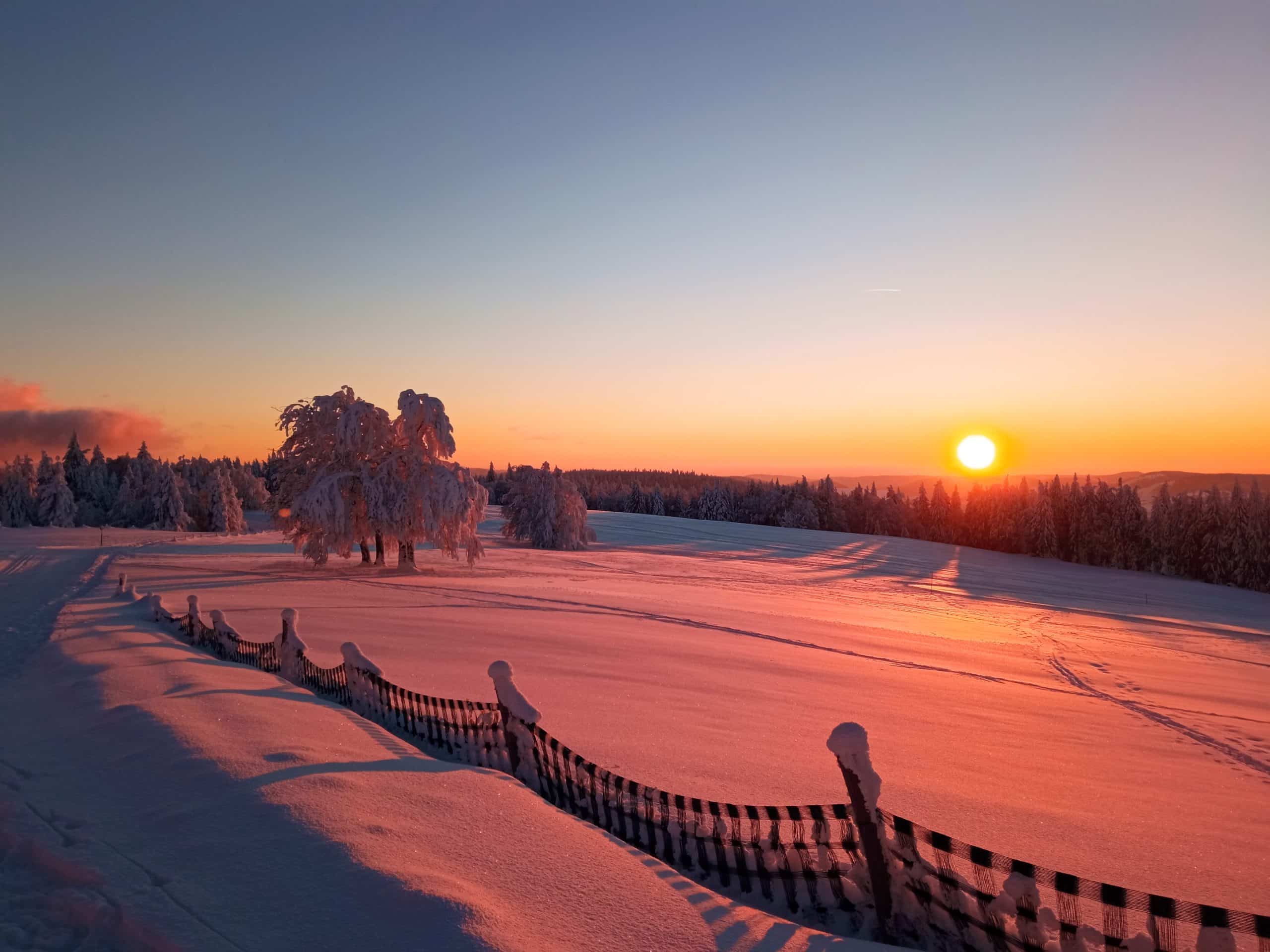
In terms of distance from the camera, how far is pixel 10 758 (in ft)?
21.8

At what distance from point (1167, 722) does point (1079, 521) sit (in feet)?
229

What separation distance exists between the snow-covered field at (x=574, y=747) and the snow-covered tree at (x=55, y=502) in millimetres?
71061

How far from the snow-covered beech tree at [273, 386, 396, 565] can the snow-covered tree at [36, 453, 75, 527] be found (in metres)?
69.7

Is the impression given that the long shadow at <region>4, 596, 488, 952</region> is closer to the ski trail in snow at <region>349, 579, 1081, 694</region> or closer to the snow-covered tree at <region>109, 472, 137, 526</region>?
the ski trail in snow at <region>349, 579, 1081, 694</region>

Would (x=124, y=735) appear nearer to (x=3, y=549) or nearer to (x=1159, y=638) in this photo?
(x=1159, y=638)

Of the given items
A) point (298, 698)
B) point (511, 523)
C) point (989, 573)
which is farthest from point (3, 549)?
point (989, 573)

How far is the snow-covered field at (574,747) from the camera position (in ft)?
13.5

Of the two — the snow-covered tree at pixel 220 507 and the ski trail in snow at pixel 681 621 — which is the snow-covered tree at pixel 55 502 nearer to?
the snow-covered tree at pixel 220 507

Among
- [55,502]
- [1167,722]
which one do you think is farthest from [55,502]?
[1167,722]

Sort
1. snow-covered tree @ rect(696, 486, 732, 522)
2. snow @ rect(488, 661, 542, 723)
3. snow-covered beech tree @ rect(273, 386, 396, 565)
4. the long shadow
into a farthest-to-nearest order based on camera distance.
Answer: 1. snow-covered tree @ rect(696, 486, 732, 522)
2. snow-covered beech tree @ rect(273, 386, 396, 565)
3. snow @ rect(488, 661, 542, 723)
4. the long shadow

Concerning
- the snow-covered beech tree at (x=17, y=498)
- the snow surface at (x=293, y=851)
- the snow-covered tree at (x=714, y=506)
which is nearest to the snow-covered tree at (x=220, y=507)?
the snow-covered beech tree at (x=17, y=498)

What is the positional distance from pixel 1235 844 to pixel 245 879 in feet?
27.8

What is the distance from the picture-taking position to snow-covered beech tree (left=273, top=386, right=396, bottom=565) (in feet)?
96.0

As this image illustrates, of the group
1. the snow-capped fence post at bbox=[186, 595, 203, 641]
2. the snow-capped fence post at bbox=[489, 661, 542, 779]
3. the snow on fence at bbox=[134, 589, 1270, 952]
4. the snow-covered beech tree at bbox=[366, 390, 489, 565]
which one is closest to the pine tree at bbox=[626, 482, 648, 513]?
the snow-covered beech tree at bbox=[366, 390, 489, 565]
